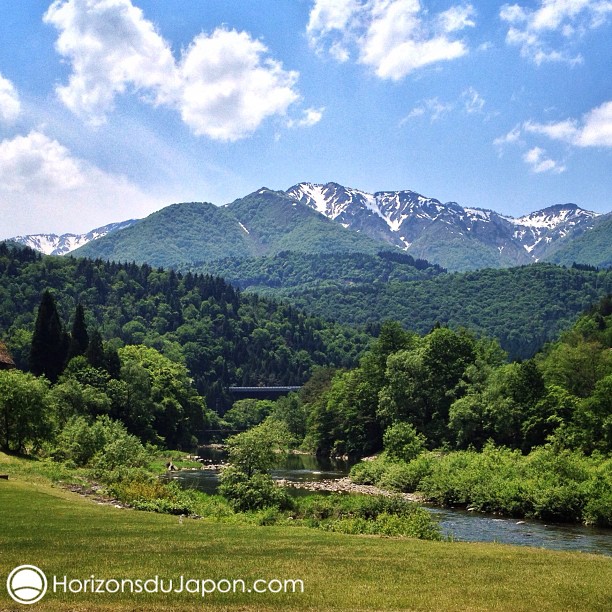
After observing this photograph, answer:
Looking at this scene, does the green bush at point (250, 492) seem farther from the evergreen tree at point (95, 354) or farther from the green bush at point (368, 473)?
the evergreen tree at point (95, 354)

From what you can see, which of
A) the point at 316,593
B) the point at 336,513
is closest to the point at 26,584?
the point at 316,593

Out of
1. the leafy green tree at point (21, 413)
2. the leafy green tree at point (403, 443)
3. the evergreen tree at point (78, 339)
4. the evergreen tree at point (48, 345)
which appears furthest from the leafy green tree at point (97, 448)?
the evergreen tree at point (78, 339)

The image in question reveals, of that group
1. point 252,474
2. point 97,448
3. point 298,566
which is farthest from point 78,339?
point 298,566

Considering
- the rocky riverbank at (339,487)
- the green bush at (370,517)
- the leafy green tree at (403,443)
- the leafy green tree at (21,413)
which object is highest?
the leafy green tree at (21,413)

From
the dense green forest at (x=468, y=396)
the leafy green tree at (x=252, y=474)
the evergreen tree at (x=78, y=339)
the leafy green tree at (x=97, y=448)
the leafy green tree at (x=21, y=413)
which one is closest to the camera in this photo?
the leafy green tree at (x=252, y=474)

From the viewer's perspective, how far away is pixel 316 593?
18.9 meters

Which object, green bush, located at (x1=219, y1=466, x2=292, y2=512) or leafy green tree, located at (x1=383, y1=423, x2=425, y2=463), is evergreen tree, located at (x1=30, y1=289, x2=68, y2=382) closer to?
leafy green tree, located at (x1=383, y1=423, x2=425, y2=463)

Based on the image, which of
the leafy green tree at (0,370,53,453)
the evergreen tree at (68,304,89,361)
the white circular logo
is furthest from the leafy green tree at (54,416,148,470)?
the white circular logo

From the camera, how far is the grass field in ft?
59.6

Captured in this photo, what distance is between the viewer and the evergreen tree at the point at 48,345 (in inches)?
3992

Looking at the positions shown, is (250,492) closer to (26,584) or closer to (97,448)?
(97,448)

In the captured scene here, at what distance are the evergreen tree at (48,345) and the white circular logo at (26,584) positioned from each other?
281 feet

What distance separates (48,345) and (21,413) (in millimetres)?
42886

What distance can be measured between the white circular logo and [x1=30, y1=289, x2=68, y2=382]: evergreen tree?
281 feet
